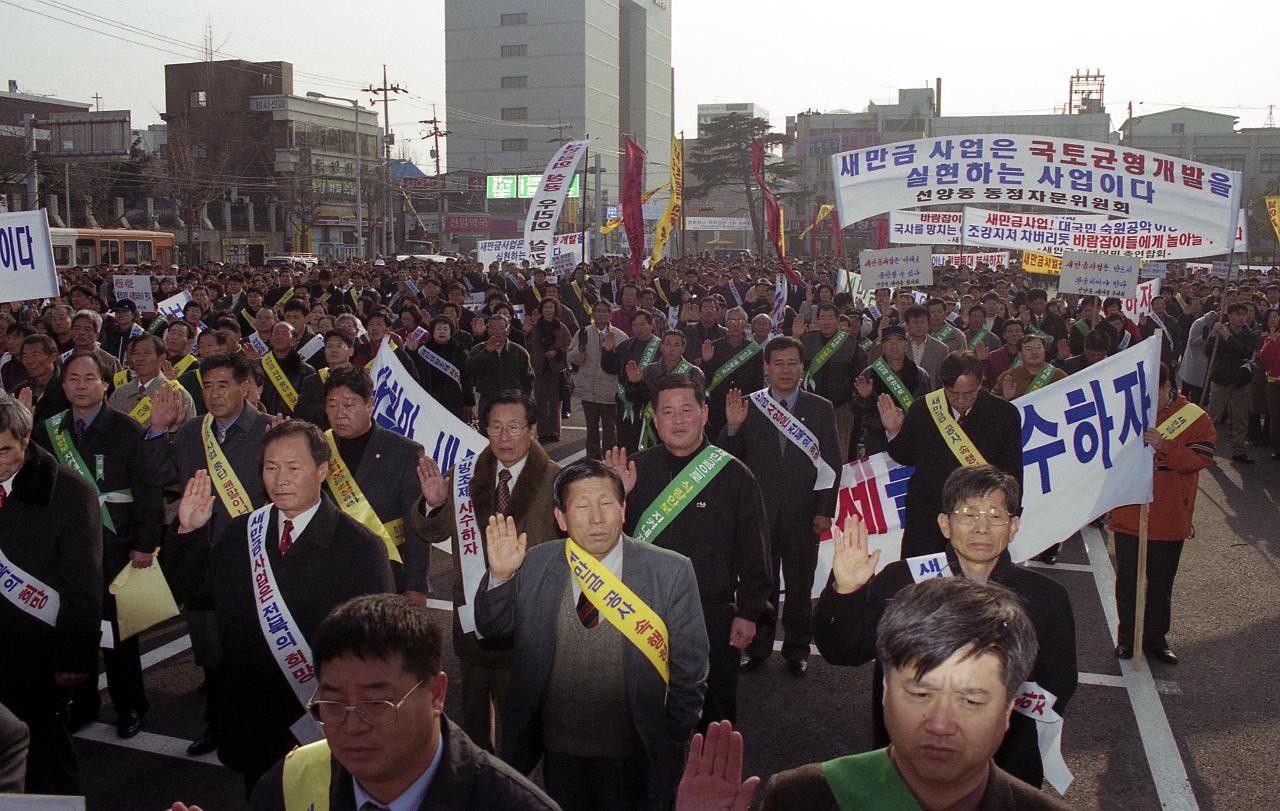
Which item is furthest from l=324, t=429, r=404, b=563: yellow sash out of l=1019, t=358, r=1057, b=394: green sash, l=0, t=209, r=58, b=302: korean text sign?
l=0, t=209, r=58, b=302: korean text sign

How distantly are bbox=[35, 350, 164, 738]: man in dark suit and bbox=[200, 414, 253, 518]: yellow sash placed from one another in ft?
1.17

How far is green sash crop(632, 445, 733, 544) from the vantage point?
14.7ft

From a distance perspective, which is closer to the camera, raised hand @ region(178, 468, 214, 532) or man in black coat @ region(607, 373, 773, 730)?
raised hand @ region(178, 468, 214, 532)

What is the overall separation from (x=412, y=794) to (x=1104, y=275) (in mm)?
11157

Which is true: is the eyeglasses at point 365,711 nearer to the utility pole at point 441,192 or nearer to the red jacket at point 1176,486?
the red jacket at point 1176,486

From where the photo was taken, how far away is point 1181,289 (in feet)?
71.0

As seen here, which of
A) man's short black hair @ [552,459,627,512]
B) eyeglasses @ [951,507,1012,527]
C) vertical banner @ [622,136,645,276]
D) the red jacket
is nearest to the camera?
eyeglasses @ [951,507,1012,527]

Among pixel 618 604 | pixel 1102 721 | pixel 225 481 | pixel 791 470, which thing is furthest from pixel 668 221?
pixel 618 604

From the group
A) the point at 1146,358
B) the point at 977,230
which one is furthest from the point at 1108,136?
the point at 1146,358

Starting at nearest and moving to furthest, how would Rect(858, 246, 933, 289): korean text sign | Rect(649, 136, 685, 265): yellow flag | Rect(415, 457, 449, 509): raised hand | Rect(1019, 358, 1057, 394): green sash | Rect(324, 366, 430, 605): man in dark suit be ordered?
Rect(415, 457, 449, 509): raised hand → Rect(324, 366, 430, 605): man in dark suit → Rect(1019, 358, 1057, 394): green sash → Rect(858, 246, 933, 289): korean text sign → Rect(649, 136, 685, 265): yellow flag

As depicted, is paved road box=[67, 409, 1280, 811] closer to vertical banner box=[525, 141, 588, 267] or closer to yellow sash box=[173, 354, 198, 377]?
yellow sash box=[173, 354, 198, 377]

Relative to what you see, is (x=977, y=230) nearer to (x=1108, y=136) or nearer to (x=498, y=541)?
(x=498, y=541)

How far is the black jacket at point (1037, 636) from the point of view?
10.2 feet

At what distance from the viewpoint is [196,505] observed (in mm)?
3986
